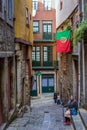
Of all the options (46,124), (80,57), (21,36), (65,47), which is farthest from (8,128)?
(65,47)

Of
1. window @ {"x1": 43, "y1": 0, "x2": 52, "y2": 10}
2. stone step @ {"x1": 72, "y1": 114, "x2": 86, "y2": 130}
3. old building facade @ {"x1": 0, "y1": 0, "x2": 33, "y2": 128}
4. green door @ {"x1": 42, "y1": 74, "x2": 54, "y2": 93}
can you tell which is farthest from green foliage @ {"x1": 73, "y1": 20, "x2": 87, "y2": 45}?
window @ {"x1": 43, "y1": 0, "x2": 52, "y2": 10}

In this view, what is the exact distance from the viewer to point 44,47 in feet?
154

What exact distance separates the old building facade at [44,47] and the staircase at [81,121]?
28328 millimetres

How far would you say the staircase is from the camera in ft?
46.4

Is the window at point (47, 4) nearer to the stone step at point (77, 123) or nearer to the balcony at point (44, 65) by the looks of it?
the balcony at point (44, 65)

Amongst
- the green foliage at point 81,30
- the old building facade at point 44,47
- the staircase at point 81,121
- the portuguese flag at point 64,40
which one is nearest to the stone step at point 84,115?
the staircase at point 81,121

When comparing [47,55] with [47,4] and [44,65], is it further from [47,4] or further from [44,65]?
[47,4]

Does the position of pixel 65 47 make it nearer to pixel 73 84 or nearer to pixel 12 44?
pixel 73 84

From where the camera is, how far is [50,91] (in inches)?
1809

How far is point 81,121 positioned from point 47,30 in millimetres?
32617

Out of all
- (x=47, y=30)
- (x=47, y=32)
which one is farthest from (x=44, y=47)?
(x=47, y=30)

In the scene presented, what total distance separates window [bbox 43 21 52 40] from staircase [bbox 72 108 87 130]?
99.0 feet

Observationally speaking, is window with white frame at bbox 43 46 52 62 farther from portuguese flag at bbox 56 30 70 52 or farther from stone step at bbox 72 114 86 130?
stone step at bbox 72 114 86 130

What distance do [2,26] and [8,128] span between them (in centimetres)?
440
